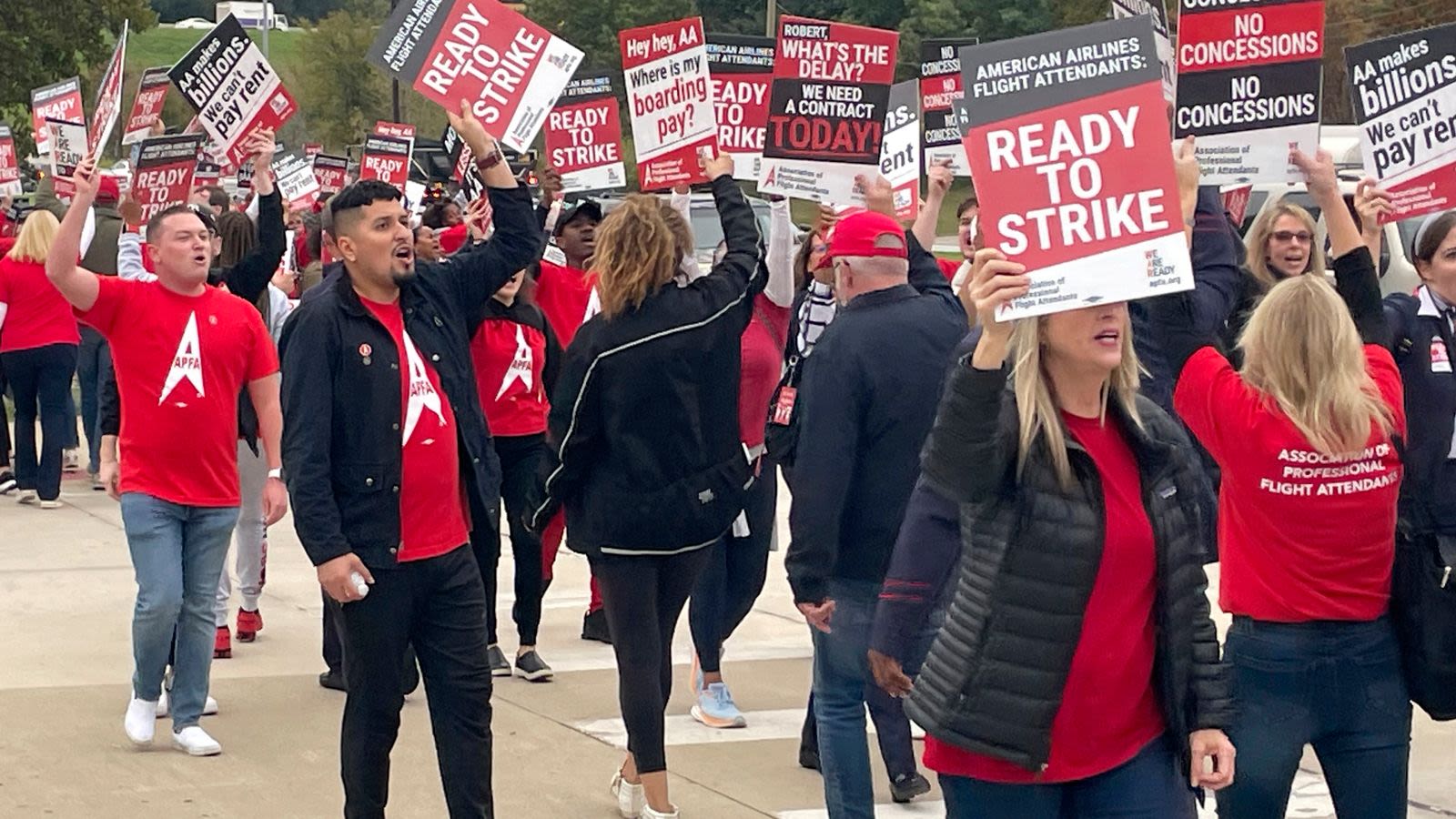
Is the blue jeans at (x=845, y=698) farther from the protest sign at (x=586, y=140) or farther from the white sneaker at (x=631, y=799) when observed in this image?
the protest sign at (x=586, y=140)

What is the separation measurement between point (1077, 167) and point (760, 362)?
4.33 metres

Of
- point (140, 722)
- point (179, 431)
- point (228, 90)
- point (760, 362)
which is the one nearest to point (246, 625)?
point (140, 722)

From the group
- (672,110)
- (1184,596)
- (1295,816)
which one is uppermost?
(672,110)

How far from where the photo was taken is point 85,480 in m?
15.0

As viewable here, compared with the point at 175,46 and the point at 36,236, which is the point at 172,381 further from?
the point at 175,46

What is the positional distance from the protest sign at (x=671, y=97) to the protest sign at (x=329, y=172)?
9469 mm

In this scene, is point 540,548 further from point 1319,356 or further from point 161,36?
point 161,36

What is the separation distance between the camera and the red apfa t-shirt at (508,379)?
28.8 ft

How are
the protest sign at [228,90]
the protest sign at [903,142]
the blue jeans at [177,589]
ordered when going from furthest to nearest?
1. the protest sign at [228,90]
2. the protest sign at [903,142]
3. the blue jeans at [177,589]

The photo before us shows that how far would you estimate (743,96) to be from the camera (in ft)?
34.0

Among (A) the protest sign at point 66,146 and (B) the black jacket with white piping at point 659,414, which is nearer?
(B) the black jacket with white piping at point 659,414

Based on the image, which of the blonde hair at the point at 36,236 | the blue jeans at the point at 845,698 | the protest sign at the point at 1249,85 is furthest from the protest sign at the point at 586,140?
the blue jeans at the point at 845,698

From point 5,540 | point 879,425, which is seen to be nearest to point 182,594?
point 879,425

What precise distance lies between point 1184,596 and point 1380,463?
1.09 meters
